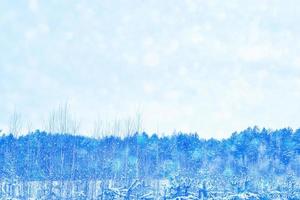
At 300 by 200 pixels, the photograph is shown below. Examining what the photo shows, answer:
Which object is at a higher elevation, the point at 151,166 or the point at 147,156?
the point at 147,156

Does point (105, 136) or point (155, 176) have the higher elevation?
point (105, 136)

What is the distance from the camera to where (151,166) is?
145ft

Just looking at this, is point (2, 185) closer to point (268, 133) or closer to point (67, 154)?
point (67, 154)

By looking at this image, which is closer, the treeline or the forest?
the forest

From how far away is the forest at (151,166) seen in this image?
110 feet

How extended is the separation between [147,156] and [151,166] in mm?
2211

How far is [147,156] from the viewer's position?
4641 cm

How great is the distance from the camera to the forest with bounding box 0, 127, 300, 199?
3362cm

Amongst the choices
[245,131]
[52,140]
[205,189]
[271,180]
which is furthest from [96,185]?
[245,131]

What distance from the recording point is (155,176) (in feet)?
137

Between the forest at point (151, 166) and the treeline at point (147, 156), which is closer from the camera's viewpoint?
the forest at point (151, 166)

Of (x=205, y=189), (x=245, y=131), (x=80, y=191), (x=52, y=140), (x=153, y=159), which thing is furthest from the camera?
(x=245, y=131)

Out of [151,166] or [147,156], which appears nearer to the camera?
[151,166]

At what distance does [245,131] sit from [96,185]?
2033 centimetres
